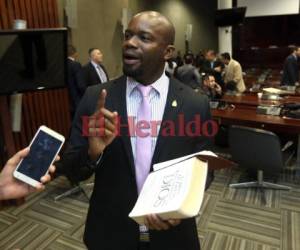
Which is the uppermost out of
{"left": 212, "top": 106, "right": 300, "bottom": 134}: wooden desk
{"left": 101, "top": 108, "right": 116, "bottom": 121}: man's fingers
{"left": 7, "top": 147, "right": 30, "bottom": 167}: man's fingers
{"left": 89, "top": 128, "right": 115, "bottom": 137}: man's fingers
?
{"left": 101, "top": 108, "right": 116, "bottom": 121}: man's fingers

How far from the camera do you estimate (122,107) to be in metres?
1.25

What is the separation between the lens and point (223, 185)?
3.59 m

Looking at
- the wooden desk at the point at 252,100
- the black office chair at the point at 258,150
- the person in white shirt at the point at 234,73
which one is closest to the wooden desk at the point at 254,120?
the wooden desk at the point at 252,100

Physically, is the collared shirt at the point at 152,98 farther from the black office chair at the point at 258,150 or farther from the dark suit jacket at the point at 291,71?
the dark suit jacket at the point at 291,71

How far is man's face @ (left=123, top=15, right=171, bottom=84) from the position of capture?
1223 millimetres

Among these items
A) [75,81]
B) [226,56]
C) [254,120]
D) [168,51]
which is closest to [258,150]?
[254,120]

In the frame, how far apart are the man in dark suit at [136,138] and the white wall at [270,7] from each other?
10.4m

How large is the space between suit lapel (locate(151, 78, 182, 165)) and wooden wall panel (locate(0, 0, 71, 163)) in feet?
7.13

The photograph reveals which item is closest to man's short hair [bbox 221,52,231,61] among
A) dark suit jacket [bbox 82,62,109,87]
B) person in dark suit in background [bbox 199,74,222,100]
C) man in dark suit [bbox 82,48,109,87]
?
person in dark suit in background [bbox 199,74,222,100]

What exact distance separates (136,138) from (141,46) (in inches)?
14.5

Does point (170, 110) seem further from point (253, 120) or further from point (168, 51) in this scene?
point (253, 120)

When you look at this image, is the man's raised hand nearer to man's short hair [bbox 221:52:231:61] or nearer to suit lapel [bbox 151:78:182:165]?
suit lapel [bbox 151:78:182:165]

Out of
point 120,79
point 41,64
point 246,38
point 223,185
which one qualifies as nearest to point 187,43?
point 246,38

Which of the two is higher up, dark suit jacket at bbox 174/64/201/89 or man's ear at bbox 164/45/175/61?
man's ear at bbox 164/45/175/61
